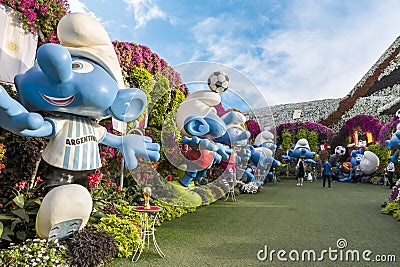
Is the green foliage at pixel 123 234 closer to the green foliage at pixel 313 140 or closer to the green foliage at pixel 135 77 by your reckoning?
the green foliage at pixel 135 77

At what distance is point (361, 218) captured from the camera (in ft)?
20.8

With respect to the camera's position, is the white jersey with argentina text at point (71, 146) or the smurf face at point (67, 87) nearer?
the smurf face at point (67, 87)

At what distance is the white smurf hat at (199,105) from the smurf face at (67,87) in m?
2.25

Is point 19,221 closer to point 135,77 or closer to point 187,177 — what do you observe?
point 187,177

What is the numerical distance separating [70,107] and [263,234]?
10.5 feet

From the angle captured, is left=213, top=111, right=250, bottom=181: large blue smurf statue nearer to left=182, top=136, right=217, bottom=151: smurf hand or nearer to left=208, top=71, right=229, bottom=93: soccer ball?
left=182, top=136, right=217, bottom=151: smurf hand

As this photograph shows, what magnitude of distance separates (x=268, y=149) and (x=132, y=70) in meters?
5.47

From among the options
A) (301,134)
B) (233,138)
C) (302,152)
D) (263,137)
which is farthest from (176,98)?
(301,134)

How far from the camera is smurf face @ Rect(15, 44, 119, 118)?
304cm

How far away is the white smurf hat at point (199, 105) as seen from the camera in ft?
18.0

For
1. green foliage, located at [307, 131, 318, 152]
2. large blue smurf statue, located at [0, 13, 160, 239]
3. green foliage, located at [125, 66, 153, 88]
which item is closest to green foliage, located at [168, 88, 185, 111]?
green foliage, located at [125, 66, 153, 88]

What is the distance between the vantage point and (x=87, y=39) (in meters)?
3.57

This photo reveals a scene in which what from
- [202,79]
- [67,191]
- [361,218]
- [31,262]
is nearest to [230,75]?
[202,79]

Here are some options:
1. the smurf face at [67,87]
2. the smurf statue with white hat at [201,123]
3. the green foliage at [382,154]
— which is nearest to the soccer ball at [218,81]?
the smurf statue with white hat at [201,123]
